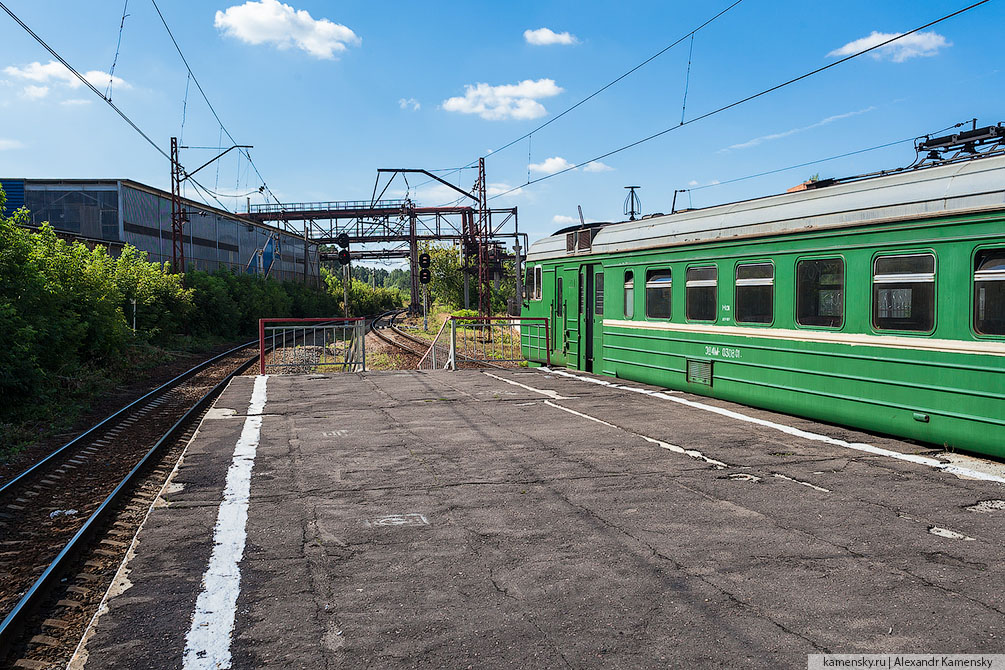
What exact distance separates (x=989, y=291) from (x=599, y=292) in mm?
8159

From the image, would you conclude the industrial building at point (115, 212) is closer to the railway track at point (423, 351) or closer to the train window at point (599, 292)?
the railway track at point (423, 351)

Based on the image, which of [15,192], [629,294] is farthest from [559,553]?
[15,192]

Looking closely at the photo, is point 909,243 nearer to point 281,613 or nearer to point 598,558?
point 598,558

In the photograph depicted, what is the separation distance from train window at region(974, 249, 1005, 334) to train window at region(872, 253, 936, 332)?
0.47 meters

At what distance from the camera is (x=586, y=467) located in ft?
25.1

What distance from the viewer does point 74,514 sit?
24.0ft

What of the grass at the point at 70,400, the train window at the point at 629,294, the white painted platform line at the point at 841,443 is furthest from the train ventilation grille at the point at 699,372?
the grass at the point at 70,400

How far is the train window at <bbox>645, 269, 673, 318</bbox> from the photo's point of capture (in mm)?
12883

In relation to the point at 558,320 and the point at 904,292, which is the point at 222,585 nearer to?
the point at 904,292

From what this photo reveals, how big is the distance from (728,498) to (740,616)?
2.45 m

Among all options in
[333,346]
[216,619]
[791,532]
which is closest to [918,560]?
[791,532]

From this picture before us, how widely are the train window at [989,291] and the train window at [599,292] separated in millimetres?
7908

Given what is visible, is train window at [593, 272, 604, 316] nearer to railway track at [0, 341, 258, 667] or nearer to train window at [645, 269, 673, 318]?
train window at [645, 269, 673, 318]

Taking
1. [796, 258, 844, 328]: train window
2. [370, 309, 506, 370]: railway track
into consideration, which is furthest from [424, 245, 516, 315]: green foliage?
[796, 258, 844, 328]: train window
